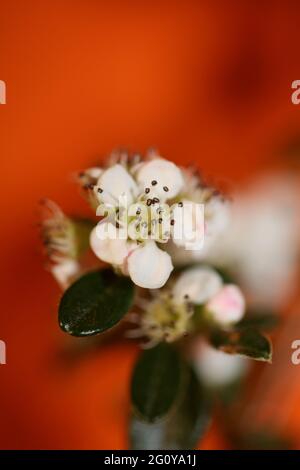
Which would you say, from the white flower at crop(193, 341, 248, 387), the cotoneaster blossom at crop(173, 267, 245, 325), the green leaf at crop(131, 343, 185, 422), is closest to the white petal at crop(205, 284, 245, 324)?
the cotoneaster blossom at crop(173, 267, 245, 325)

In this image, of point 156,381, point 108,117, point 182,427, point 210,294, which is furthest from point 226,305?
point 108,117

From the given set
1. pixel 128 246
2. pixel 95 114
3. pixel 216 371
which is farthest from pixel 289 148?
pixel 95 114

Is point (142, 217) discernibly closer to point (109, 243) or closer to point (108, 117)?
point (109, 243)

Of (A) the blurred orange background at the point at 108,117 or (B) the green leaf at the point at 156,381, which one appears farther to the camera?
(A) the blurred orange background at the point at 108,117

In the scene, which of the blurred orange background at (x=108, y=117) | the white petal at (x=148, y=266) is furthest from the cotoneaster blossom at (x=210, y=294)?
the blurred orange background at (x=108, y=117)

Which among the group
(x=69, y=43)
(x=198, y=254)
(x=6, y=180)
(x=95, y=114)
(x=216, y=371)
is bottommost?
(x=216, y=371)

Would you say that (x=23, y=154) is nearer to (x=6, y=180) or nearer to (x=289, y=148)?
(x=6, y=180)

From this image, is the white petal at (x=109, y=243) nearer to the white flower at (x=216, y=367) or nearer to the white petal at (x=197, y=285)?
the white petal at (x=197, y=285)
